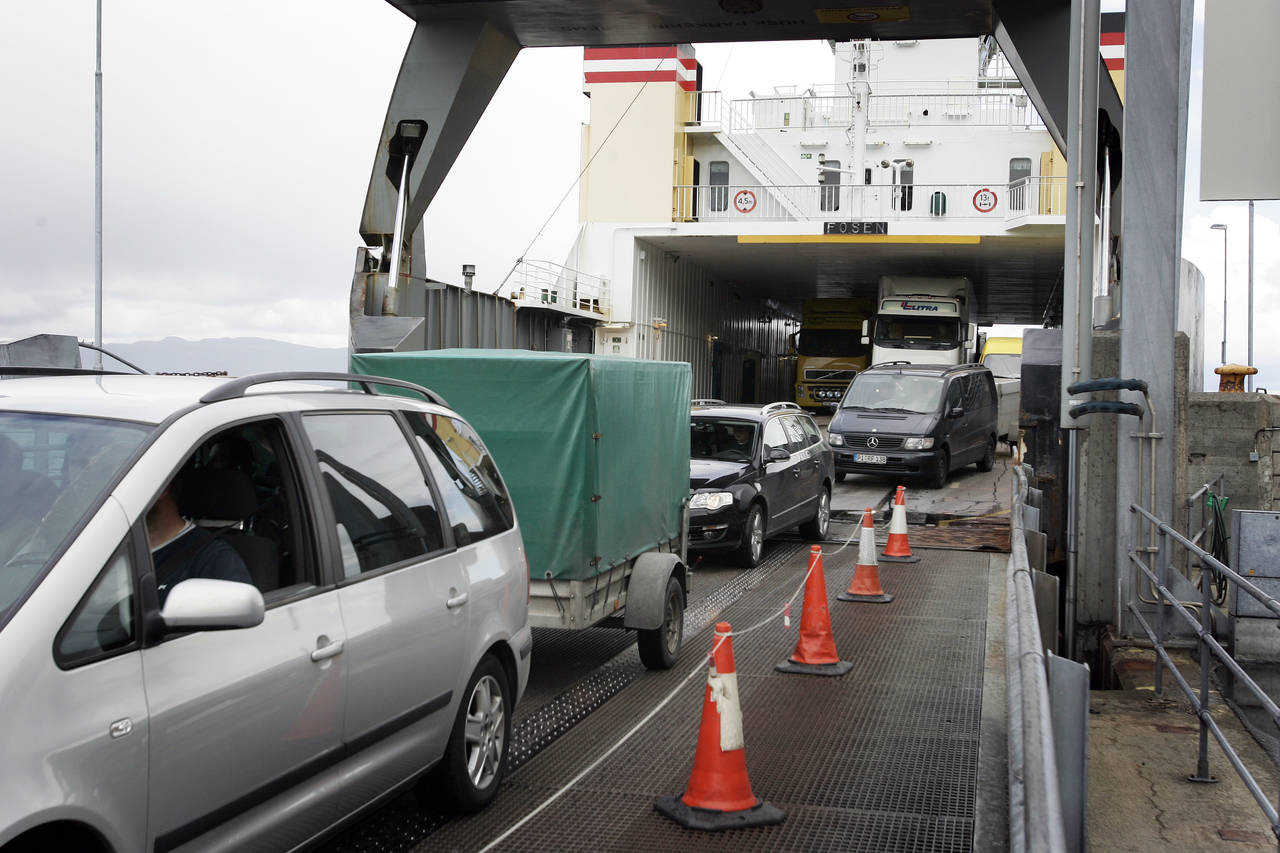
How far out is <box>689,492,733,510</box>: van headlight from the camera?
1234 cm

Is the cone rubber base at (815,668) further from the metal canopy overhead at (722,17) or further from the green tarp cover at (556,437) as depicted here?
the metal canopy overhead at (722,17)

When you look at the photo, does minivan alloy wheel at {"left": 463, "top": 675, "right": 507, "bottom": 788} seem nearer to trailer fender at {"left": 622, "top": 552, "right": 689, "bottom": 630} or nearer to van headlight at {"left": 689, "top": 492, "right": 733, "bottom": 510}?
trailer fender at {"left": 622, "top": 552, "right": 689, "bottom": 630}

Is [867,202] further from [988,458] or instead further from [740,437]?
[740,437]

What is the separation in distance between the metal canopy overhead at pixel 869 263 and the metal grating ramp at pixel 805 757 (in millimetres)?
26706

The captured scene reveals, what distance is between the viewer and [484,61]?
15.0 m

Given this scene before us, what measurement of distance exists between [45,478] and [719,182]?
3662cm

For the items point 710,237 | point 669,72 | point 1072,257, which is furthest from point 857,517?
point 669,72

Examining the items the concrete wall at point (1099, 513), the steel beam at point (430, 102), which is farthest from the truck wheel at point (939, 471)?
the concrete wall at point (1099, 513)

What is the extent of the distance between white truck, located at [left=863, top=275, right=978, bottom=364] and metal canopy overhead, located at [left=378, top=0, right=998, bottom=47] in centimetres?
1792

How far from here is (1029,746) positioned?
264 centimetres

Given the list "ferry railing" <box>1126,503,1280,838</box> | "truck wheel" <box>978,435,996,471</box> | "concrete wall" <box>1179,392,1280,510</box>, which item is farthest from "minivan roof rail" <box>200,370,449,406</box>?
"truck wheel" <box>978,435,996,471</box>

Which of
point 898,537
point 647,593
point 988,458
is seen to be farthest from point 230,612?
point 988,458

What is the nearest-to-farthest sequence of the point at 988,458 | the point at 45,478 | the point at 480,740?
the point at 45,478
the point at 480,740
the point at 988,458

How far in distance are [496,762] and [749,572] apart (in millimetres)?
7408
